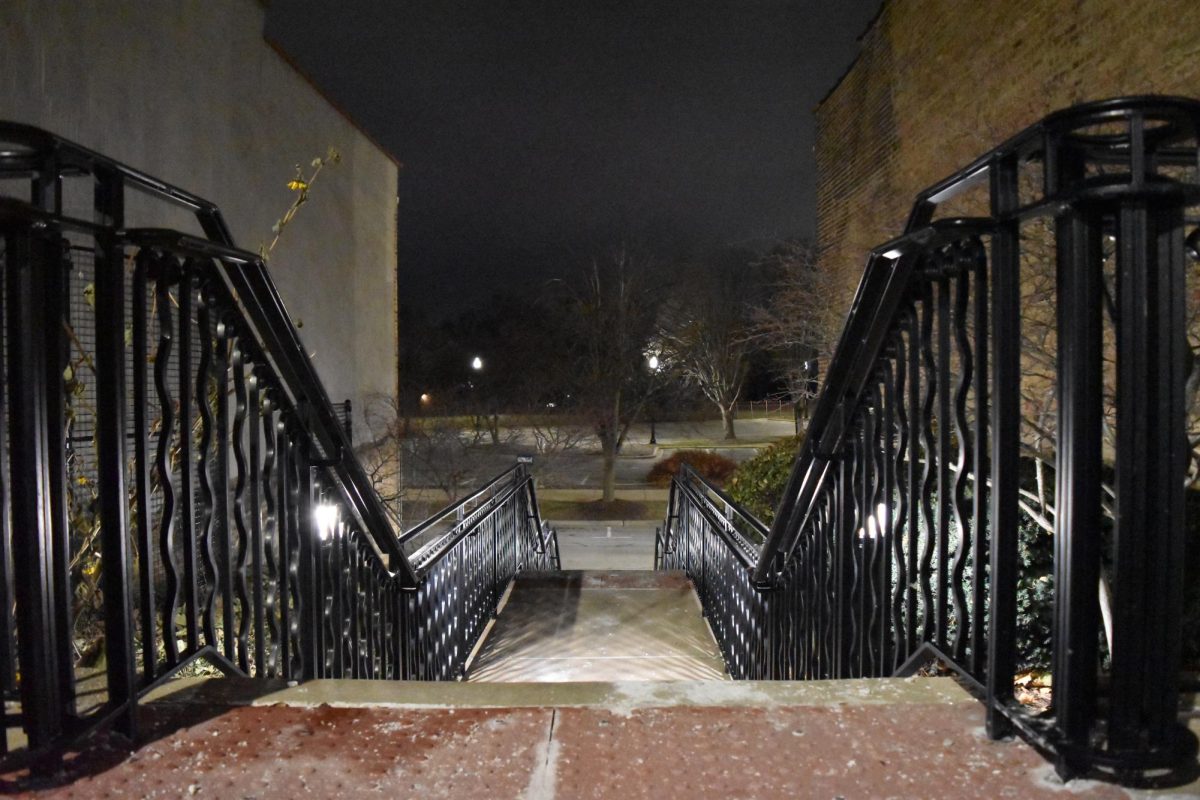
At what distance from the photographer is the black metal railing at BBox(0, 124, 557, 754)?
5.72 ft

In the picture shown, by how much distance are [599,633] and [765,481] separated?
5203mm

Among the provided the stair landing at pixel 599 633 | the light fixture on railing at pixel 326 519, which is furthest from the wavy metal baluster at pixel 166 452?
the stair landing at pixel 599 633

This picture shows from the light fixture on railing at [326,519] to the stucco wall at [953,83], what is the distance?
7494 millimetres

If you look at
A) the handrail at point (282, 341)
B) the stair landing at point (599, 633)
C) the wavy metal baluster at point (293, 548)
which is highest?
the handrail at point (282, 341)

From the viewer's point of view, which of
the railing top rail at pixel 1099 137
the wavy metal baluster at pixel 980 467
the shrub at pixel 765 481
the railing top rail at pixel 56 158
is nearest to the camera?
the railing top rail at pixel 1099 137

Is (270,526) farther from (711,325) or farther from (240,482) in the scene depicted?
(711,325)

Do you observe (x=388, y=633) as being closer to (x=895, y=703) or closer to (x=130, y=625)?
(x=130, y=625)

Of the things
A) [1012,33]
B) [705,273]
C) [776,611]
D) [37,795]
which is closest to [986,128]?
[1012,33]

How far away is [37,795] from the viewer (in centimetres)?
175

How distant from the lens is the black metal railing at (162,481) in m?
1.74

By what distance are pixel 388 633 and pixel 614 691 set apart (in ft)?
6.82

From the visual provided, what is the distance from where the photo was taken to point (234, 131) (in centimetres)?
1201

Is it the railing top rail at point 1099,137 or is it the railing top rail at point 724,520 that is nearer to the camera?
the railing top rail at point 1099,137

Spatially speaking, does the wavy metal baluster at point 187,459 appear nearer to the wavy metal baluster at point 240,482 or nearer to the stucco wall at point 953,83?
the wavy metal baluster at point 240,482
